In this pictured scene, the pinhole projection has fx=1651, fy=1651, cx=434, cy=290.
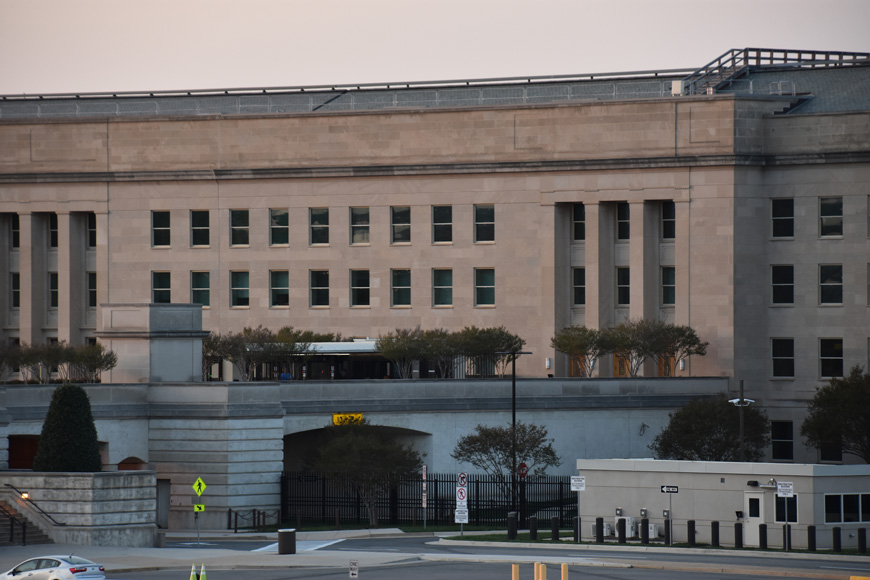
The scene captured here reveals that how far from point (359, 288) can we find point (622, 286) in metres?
13.9

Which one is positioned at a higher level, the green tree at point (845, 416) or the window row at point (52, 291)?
the window row at point (52, 291)

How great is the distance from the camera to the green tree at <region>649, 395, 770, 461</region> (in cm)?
7106

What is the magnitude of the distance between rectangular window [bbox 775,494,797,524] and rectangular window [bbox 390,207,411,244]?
3573 cm

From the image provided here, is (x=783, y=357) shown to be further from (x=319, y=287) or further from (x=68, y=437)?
(x=68, y=437)

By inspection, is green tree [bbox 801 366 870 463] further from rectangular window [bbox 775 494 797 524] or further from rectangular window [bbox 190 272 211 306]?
rectangular window [bbox 190 272 211 306]

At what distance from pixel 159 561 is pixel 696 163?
42.3 meters

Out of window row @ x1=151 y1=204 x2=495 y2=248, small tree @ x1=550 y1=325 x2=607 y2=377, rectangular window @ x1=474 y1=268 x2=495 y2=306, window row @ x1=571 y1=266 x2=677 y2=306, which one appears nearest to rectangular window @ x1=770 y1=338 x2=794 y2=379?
window row @ x1=571 y1=266 x2=677 y2=306

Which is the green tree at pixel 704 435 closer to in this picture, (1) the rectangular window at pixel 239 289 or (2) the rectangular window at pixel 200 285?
(1) the rectangular window at pixel 239 289

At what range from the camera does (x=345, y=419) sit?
68.1m

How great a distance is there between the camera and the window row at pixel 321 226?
3371 inches

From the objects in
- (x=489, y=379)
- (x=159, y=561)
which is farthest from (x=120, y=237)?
(x=159, y=561)

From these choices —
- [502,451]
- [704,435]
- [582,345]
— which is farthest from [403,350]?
[704,435]

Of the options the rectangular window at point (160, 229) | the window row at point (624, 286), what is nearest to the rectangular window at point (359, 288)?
the rectangular window at point (160, 229)

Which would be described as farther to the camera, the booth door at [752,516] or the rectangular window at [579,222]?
the rectangular window at [579,222]
